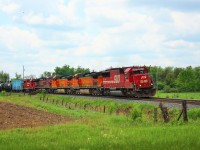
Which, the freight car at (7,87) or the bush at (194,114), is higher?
the freight car at (7,87)

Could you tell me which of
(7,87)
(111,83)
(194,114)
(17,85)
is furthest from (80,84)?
(194,114)

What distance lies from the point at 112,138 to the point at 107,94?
39.4m

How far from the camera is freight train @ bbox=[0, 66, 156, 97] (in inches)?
1721

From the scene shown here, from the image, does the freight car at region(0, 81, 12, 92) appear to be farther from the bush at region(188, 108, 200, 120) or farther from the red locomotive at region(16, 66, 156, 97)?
the bush at region(188, 108, 200, 120)

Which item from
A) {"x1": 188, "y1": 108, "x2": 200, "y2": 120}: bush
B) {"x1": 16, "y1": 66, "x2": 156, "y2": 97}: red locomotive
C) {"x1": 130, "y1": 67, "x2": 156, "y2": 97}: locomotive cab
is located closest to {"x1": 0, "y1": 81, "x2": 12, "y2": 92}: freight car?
{"x1": 16, "y1": 66, "x2": 156, "y2": 97}: red locomotive

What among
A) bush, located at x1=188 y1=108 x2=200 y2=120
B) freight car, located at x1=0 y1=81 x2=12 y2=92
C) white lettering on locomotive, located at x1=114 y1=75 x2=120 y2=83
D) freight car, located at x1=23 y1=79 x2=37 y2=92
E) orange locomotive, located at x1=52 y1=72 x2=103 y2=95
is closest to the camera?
bush, located at x1=188 y1=108 x2=200 y2=120

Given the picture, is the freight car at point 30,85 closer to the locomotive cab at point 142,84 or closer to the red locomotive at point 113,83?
the red locomotive at point 113,83

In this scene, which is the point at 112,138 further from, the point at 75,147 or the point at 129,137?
the point at 75,147

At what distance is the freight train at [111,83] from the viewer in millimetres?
43719

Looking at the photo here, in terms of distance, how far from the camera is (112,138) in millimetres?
14422

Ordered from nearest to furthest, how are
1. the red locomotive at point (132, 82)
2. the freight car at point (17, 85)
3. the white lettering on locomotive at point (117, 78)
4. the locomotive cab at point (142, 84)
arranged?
the locomotive cab at point (142, 84)
the red locomotive at point (132, 82)
the white lettering on locomotive at point (117, 78)
the freight car at point (17, 85)

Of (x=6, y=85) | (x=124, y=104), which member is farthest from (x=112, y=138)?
(x=6, y=85)

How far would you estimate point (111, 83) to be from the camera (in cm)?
5062

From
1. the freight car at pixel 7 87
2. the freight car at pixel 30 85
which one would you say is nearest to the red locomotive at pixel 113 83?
the freight car at pixel 30 85
